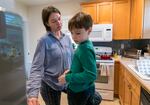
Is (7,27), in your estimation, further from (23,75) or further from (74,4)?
(74,4)

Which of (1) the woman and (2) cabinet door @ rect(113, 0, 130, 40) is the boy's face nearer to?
(1) the woman

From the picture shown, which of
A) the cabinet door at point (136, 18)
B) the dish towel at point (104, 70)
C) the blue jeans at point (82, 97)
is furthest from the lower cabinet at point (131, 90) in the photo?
the cabinet door at point (136, 18)

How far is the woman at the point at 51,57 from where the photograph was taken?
1075 millimetres

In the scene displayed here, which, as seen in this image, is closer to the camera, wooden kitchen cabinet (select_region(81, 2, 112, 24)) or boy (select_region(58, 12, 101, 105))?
boy (select_region(58, 12, 101, 105))

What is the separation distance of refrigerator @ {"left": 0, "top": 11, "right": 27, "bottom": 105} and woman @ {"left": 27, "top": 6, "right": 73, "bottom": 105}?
26 cm

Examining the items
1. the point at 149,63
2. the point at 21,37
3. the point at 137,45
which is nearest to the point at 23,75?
the point at 21,37

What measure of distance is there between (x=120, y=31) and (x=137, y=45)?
608 mm

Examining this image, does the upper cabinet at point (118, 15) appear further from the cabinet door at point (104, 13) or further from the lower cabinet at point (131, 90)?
the lower cabinet at point (131, 90)

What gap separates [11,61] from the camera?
49.6 inches

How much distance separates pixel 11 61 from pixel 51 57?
36 centimetres

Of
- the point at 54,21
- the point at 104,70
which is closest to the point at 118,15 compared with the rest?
the point at 104,70

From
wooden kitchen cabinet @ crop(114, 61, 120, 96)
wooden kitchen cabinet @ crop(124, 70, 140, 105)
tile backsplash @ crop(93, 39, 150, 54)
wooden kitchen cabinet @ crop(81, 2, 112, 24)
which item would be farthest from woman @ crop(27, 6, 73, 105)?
tile backsplash @ crop(93, 39, 150, 54)

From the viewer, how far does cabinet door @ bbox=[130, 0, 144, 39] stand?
2743 millimetres

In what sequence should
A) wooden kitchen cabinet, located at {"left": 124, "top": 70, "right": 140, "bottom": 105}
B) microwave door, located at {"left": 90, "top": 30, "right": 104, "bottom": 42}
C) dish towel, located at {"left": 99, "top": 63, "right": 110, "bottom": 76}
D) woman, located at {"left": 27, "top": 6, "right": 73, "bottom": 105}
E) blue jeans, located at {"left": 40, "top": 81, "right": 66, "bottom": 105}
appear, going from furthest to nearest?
microwave door, located at {"left": 90, "top": 30, "right": 104, "bottom": 42}
dish towel, located at {"left": 99, "top": 63, "right": 110, "bottom": 76}
wooden kitchen cabinet, located at {"left": 124, "top": 70, "right": 140, "bottom": 105}
blue jeans, located at {"left": 40, "top": 81, "right": 66, "bottom": 105}
woman, located at {"left": 27, "top": 6, "right": 73, "bottom": 105}
